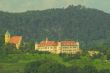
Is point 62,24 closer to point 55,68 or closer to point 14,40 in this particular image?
point 14,40

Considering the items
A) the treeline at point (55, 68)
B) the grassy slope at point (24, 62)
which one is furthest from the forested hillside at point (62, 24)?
the treeline at point (55, 68)

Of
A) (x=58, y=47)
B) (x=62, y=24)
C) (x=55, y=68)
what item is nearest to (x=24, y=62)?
(x=55, y=68)

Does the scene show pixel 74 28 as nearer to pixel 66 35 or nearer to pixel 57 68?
pixel 66 35

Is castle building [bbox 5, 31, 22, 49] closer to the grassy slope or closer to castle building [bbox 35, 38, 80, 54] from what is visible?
castle building [bbox 35, 38, 80, 54]

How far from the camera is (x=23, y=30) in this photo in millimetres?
122938

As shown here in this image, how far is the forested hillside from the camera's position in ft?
394

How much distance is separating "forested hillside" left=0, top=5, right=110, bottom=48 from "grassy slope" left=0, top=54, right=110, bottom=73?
149 ft

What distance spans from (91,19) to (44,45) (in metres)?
67.8

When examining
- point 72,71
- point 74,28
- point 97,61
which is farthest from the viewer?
point 74,28

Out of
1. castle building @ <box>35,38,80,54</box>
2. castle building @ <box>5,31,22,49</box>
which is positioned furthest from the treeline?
castle building @ <box>35,38,80,54</box>

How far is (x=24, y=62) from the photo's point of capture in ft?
204

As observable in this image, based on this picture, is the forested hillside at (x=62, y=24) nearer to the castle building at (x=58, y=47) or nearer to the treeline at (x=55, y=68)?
the castle building at (x=58, y=47)

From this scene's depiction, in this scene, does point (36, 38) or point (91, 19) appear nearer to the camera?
point (36, 38)

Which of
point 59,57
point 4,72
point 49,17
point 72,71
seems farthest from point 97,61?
point 49,17
